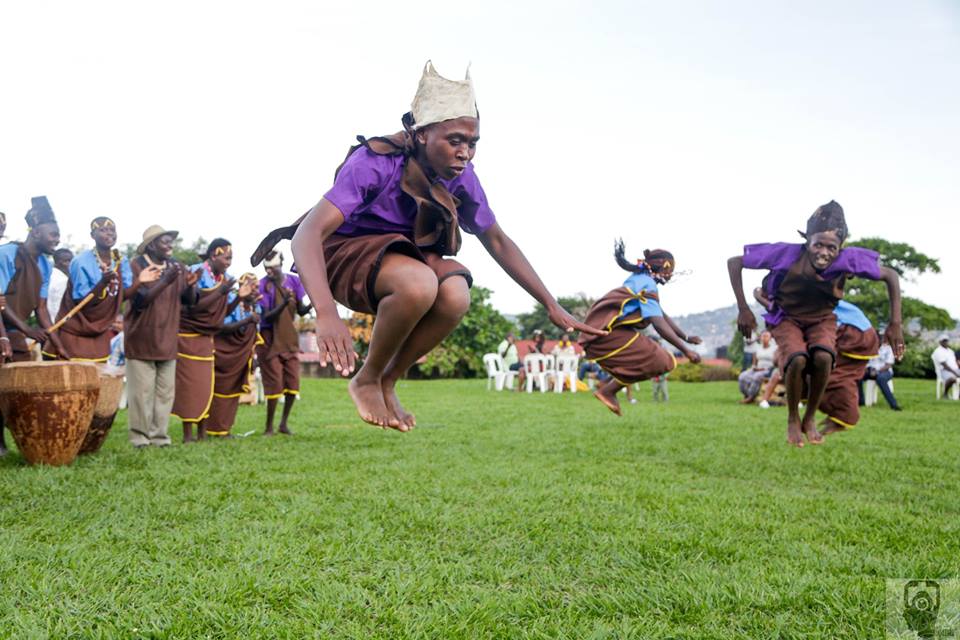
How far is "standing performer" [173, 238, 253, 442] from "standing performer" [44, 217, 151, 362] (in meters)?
0.95

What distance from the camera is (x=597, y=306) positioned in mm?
6945

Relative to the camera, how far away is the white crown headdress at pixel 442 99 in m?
3.36

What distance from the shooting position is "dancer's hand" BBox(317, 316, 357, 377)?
298 centimetres

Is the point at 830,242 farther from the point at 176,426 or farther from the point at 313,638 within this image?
the point at 176,426

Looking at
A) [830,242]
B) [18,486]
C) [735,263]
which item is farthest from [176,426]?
[830,242]

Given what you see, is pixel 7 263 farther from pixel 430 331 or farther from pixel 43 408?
pixel 430 331

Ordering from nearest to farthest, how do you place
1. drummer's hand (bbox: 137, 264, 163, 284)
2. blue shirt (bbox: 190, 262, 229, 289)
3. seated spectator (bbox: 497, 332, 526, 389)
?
drummer's hand (bbox: 137, 264, 163, 284)
blue shirt (bbox: 190, 262, 229, 289)
seated spectator (bbox: 497, 332, 526, 389)

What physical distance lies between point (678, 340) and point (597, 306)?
0.74 m

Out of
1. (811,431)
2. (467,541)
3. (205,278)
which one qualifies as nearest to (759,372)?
(811,431)

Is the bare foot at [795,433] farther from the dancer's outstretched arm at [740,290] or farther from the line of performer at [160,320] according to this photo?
the line of performer at [160,320]

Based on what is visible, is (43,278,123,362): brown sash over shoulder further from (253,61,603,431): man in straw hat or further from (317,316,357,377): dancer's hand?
(317,316,357,377): dancer's hand

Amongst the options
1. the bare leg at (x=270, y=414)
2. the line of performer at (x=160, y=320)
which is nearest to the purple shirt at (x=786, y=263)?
the line of performer at (x=160, y=320)

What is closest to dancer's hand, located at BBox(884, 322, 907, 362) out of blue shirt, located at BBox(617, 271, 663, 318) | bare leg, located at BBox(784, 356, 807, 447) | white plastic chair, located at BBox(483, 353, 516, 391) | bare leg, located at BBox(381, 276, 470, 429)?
bare leg, located at BBox(784, 356, 807, 447)

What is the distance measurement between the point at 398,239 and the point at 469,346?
92.5 feet
